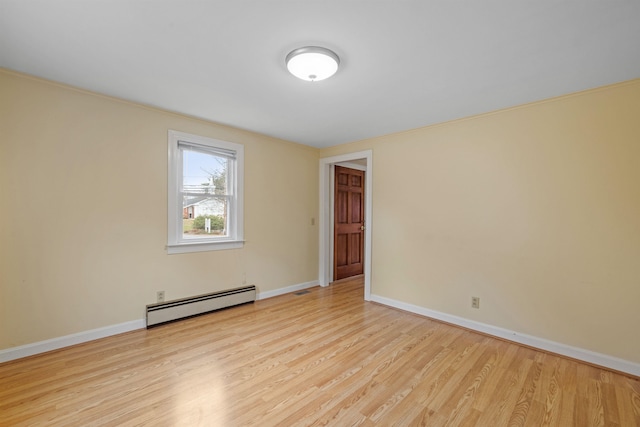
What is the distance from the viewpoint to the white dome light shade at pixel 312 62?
1.93 meters

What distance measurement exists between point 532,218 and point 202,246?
3723mm

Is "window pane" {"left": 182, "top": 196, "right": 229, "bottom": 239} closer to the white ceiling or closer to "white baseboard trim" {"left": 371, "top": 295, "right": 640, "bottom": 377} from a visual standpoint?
the white ceiling

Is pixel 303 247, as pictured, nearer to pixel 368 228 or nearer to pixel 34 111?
pixel 368 228

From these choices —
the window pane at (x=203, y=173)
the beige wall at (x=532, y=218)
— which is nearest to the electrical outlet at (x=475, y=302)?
the beige wall at (x=532, y=218)

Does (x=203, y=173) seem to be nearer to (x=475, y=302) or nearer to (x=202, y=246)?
(x=202, y=246)

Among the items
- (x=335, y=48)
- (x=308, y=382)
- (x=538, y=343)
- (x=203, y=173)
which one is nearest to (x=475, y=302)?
(x=538, y=343)

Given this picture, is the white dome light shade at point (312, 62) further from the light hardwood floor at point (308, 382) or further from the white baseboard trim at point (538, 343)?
the white baseboard trim at point (538, 343)

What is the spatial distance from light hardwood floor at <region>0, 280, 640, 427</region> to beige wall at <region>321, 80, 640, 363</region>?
1.44 ft

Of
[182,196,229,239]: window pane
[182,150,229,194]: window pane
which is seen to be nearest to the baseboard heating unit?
[182,196,229,239]: window pane

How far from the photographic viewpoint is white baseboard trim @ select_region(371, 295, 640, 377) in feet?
7.58

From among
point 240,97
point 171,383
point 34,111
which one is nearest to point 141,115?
point 34,111

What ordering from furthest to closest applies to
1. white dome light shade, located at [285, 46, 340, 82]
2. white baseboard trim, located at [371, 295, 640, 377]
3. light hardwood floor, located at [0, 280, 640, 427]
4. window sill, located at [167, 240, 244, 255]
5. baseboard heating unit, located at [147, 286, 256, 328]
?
window sill, located at [167, 240, 244, 255]
baseboard heating unit, located at [147, 286, 256, 328]
white baseboard trim, located at [371, 295, 640, 377]
white dome light shade, located at [285, 46, 340, 82]
light hardwood floor, located at [0, 280, 640, 427]

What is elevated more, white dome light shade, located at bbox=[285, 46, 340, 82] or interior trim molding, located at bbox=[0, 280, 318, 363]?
white dome light shade, located at bbox=[285, 46, 340, 82]

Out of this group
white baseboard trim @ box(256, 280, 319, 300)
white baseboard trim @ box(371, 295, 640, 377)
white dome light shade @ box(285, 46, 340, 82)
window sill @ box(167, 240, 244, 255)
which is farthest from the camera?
white baseboard trim @ box(256, 280, 319, 300)
